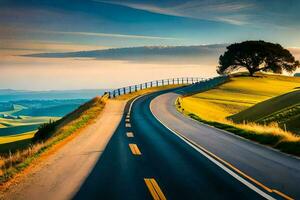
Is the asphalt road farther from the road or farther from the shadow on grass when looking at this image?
the shadow on grass

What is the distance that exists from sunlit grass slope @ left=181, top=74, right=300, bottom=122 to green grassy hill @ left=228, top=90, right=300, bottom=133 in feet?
12.2

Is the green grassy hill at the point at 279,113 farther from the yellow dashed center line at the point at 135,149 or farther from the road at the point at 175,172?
the yellow dashed center line at the point at 135,149

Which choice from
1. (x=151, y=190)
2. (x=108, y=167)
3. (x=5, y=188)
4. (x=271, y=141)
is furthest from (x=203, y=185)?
(x=271, y=141)

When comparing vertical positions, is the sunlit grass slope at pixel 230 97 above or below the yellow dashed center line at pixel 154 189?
below

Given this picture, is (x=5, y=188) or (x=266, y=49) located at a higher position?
(x=266, y=49)

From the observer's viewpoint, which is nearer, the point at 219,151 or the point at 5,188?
the point at 5,188

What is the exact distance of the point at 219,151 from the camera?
16188 mm

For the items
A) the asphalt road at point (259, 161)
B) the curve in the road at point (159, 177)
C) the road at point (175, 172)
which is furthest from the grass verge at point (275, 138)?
the curve in the road at point (159, 177)

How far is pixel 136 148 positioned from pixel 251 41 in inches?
3342

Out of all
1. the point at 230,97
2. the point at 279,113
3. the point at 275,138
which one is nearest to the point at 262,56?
the point at 230,97

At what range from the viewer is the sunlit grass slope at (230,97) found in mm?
52812

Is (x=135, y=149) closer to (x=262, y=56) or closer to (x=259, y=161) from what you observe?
(x=259, y=161)

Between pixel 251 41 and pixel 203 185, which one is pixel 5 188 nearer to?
pixel 203 185

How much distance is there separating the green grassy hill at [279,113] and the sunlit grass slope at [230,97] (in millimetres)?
3710
